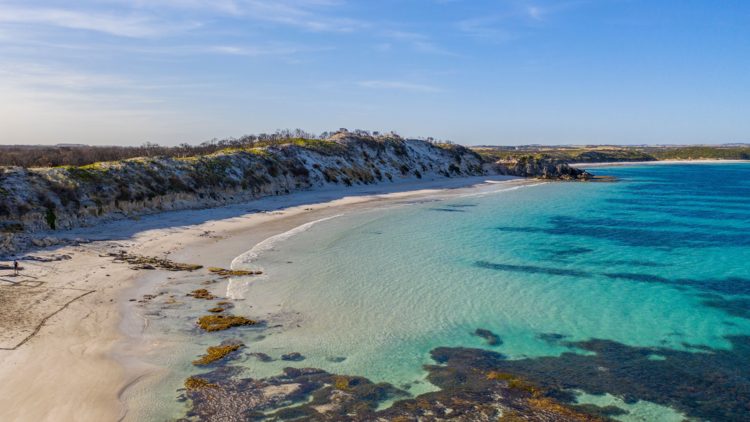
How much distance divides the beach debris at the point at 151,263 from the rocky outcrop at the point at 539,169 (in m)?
71.6

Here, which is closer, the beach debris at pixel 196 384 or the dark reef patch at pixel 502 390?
the dark reef patch at pixel 502 390

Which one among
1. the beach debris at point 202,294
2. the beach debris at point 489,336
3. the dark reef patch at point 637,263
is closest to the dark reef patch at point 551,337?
the beach debris at point 489,336

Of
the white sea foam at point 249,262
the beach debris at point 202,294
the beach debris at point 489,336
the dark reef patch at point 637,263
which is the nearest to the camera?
the beach debris at point 489,336

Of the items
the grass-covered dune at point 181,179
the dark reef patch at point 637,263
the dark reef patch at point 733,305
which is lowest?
the dark reef patch at point 733,305

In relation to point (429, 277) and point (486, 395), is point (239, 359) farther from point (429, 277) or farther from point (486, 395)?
point (429, 277)

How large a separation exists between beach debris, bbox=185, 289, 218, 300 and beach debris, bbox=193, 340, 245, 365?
3.26 meters

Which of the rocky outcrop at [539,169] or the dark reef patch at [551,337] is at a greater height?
the rocky outcrop at [539,169]

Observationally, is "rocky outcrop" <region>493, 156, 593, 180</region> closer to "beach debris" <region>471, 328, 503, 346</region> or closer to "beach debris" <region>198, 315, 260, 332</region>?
"beach debris" <region>471, 328, 503, 346</region>

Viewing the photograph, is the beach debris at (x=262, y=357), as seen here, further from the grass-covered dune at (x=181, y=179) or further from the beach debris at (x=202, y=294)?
the grass-covered dune at (x=181, y=179)

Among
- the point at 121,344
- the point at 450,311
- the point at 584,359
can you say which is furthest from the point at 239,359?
the point at 584,359

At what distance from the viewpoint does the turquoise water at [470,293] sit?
1056 centimetres

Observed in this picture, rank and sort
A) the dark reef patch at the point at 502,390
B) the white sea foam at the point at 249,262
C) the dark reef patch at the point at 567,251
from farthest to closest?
→ the dark reef patch at the point at 567,251 < the white sea foam at the point at 249,262 < the dark reef patch at the point at 502,390

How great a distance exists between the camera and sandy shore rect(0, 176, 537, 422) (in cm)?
785

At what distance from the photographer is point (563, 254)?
20.7m
